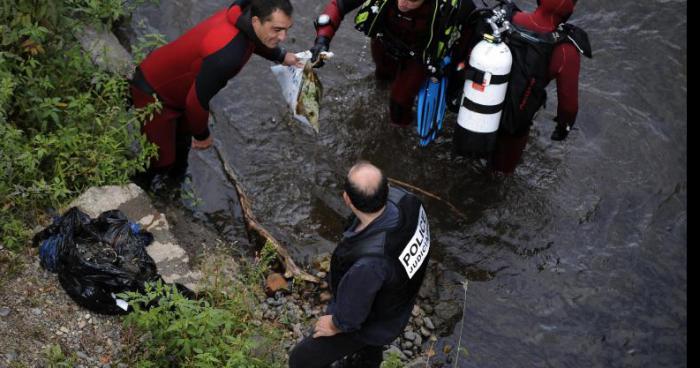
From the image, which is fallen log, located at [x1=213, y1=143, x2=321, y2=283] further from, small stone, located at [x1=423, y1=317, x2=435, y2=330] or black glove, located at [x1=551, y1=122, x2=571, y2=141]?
black glove, located at [x1=551, y1=122, x2=571, y2=141]

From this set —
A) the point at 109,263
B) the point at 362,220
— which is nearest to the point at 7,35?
the point at 109,263

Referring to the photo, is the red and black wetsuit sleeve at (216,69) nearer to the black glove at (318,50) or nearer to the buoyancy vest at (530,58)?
the black glove at (318,50)

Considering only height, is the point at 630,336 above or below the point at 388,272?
below

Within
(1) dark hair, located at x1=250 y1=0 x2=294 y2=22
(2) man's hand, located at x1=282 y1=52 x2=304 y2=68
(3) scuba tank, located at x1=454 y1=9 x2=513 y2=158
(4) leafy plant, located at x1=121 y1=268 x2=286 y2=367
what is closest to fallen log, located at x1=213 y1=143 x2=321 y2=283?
(4) leafy plant, located at x1=121 y1=268 x2=286 y2=367

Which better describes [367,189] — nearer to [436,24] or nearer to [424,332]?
[424,332]

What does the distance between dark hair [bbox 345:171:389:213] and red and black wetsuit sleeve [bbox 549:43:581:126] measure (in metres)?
2.09

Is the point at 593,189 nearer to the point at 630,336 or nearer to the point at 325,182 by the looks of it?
the point at 630,336

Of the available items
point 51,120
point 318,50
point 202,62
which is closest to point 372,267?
point 202,62

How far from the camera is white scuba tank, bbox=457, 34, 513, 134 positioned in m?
4.88

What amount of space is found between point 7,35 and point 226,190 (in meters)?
1.97

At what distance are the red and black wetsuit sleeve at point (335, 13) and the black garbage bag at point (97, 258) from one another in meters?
2.05

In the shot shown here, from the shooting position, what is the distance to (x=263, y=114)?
651 centimetres

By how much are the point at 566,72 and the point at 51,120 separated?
358cm

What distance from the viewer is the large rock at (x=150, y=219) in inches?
181
